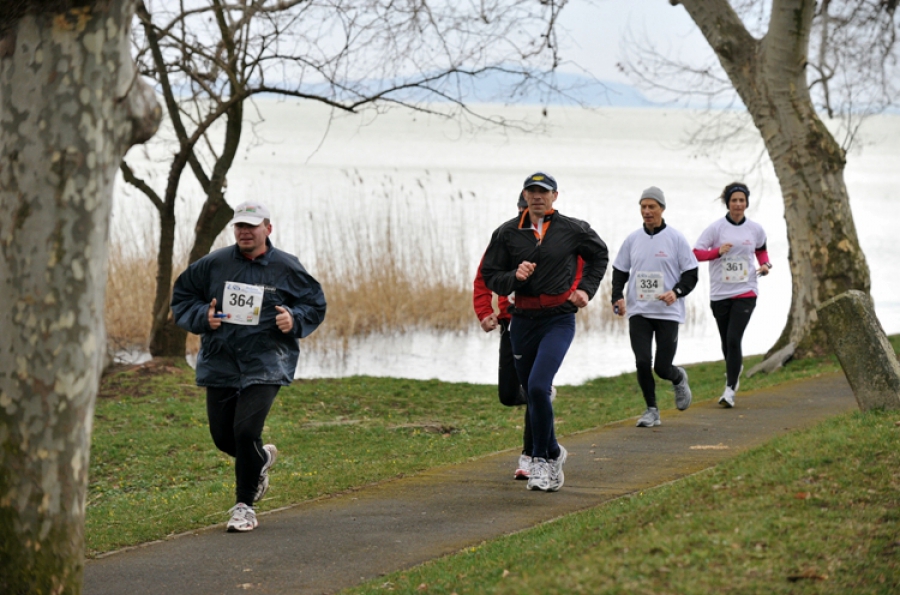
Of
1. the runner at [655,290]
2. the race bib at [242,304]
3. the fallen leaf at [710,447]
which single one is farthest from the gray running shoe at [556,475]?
the runner at [655,290]

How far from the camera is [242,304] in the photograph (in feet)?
23.0

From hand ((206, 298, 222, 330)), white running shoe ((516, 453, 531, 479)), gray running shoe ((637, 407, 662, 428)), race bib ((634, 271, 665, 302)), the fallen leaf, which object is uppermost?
race bib ((634, 271, 665, 302))

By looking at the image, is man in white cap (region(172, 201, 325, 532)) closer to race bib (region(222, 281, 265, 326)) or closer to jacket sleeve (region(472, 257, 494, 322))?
race bib (region(222, 281, 265, 326))

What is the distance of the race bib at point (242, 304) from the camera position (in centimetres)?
700

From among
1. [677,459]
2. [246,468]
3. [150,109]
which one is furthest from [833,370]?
[150,109]

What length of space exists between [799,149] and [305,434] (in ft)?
24.6

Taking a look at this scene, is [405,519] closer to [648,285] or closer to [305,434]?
[648,285]

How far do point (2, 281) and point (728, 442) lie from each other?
6414 mm

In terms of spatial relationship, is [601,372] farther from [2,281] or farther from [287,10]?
[2,281]

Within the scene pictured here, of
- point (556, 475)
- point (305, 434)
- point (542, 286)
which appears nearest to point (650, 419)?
point (556, 475)

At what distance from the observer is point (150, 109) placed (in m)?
5.01

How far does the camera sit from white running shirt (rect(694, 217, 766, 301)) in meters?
11.7

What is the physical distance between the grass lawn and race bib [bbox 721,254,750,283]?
1776mm

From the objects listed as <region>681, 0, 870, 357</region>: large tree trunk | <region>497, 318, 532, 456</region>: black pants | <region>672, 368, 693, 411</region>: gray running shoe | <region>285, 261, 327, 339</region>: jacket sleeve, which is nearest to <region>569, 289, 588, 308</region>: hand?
<region>497, 318, 532, 456</region>: black pants
